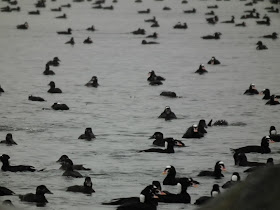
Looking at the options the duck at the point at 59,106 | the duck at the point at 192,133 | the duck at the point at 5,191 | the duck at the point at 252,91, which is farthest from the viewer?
the duck at the point at 252,91

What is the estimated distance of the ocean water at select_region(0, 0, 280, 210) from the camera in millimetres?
19672

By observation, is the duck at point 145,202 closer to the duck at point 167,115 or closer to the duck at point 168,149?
the duck at point 168,149

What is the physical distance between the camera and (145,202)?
1606cm

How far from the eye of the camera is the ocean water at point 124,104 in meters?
19.7

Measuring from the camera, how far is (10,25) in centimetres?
6875

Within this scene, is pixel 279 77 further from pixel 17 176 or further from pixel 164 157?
pixel 17 176

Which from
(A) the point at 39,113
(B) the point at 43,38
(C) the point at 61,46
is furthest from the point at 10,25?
(A) the point at 39,113

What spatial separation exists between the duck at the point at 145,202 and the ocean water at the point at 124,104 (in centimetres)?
49

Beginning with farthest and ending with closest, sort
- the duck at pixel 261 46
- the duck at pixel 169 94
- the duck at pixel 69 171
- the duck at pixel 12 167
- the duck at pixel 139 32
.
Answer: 1. the duck at pixel 139 32
2. the duck at pixel 261 46
3. the duck at pixel 169 94
4. the duck at pixel 12 167
5. the duck at pixel 69 171

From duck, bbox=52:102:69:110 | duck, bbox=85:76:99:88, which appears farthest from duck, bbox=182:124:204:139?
duck, bbox=85:76:99:88

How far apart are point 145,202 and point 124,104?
15616mm

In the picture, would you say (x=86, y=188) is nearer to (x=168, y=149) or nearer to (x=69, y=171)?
(x=69, y=171)

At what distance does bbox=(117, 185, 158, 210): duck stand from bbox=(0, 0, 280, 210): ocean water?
49cm

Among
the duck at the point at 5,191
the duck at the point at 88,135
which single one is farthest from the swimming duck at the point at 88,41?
the duck at the point at 5,191
